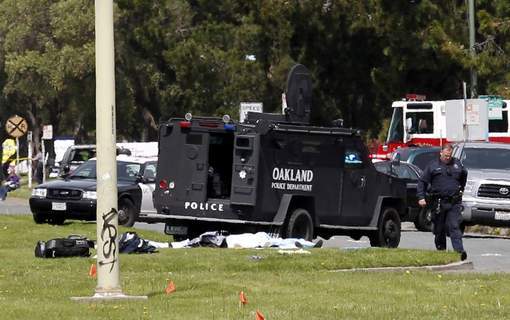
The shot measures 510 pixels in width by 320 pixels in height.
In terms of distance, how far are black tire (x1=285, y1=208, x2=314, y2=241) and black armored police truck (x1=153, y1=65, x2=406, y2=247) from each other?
17 mm

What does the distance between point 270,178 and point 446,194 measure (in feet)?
10.5

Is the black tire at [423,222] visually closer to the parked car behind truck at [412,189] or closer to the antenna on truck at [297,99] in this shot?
the parked car behind truck at [412,189]

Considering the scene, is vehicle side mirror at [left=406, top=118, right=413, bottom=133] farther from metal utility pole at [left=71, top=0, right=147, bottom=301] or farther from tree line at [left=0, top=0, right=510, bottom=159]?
metal utility pole at [left=71, top=0, right=147, bottom=301]

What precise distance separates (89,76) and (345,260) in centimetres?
4775

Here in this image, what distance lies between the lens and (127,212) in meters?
30.6

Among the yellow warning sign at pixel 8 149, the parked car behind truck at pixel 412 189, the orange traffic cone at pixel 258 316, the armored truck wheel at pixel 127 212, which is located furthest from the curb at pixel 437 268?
the yellow warning sign at pixel 8 149

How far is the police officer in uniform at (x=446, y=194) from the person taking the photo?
2059cm

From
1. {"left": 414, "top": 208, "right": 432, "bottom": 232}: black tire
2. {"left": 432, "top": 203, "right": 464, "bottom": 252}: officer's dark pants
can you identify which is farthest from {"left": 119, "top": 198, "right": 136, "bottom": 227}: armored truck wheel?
{"left": 432, "top": 203, "right": 464, "bottom": 252}: officer's dark pants

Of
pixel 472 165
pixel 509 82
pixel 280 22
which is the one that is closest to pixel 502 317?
pixel 472 165

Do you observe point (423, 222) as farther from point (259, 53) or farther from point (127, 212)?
point (259, 53)

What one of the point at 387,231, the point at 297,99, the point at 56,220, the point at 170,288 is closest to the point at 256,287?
the point at 170,288

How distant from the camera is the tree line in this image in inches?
1989

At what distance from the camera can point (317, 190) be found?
23.0 meters

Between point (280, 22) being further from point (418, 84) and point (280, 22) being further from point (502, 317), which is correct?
point (502, 317)
